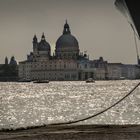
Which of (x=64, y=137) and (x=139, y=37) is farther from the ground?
(x=139, y=37)

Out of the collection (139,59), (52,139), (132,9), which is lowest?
(52,139)

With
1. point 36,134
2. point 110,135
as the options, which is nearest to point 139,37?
point 110,135

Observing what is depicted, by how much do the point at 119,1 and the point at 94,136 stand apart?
717 centimetres

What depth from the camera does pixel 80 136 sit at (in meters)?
28.5

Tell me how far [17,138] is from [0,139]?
0.85 metres

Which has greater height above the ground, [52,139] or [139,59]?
[139,59]

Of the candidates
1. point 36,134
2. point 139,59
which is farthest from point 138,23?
point 36,134

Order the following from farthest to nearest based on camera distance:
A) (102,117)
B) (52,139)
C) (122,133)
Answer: (102,117) < (122,133) < (52,139)

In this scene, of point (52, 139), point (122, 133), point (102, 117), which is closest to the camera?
point (52, 139)

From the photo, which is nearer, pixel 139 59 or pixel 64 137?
pixel 64 137

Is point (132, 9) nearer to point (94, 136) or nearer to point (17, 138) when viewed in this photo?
point (94, 136)

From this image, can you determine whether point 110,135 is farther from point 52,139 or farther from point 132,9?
point 132,9

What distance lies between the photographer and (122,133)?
29766 mm

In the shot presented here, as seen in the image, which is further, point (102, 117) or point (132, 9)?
point (102, 117)
